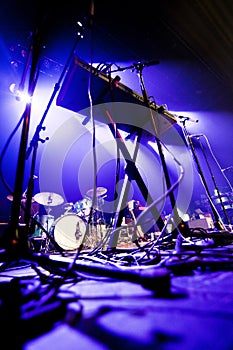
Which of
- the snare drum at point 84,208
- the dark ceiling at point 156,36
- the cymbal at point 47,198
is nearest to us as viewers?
the dark ceiling at point 156,36

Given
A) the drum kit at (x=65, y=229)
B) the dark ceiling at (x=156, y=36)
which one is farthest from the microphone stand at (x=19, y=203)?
the drum kit at (x=65, y=229)

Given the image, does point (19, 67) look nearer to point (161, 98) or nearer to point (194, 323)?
point (161, 98)

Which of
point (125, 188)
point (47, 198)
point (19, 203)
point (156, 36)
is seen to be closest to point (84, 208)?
point (47, 198)

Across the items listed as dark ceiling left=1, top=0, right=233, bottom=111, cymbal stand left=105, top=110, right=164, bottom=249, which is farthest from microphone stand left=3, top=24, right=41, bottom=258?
dark ceiling left=1, top=0, right=233, bottom=111

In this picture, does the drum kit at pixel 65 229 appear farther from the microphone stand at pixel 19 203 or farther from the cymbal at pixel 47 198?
the microphone stand at pixel 19 203

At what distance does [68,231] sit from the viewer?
3.19 m

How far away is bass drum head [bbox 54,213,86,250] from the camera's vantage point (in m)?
3.05

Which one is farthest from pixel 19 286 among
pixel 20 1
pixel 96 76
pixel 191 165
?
pixel 191 165

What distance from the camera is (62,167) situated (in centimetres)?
455

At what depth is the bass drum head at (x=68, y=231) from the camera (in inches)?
120

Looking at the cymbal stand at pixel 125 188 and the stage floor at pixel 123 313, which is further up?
the cymbal stand at pixel 125 188

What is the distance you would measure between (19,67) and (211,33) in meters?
2.90

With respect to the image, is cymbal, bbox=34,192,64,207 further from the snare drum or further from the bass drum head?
the bass drum head

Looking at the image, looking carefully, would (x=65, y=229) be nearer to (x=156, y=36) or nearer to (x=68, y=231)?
(x=68, y=231)
